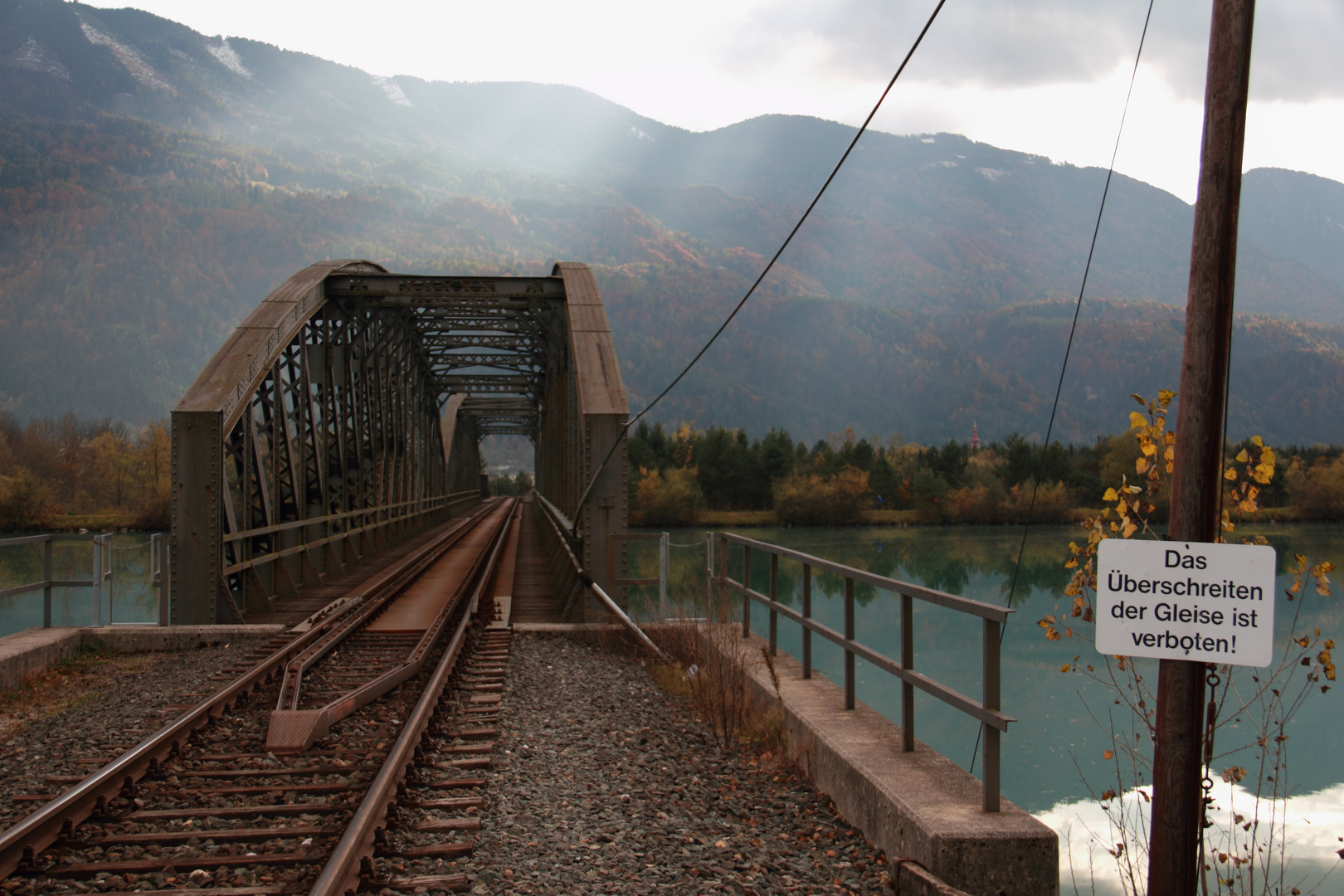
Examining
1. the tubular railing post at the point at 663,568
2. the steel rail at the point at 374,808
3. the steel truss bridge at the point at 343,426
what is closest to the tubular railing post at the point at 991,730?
the steel rail at the point at 374,808

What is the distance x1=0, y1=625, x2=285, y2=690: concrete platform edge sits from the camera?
24.3 ft

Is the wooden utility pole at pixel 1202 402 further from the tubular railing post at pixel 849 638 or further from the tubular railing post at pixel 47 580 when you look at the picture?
the tubular railing post at pixel 47 580

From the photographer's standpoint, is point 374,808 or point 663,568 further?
point 663,568

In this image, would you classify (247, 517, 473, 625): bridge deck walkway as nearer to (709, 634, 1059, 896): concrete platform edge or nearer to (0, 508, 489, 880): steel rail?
(0, 508, 489, 880): steel rail

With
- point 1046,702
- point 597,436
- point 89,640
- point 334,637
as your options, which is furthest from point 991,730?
point 1046,702

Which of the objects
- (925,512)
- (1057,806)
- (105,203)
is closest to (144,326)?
(105,203)

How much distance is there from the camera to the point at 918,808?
382 cm

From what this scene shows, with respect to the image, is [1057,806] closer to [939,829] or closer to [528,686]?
[528,686]

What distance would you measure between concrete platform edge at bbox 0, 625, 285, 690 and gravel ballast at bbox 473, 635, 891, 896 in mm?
4068

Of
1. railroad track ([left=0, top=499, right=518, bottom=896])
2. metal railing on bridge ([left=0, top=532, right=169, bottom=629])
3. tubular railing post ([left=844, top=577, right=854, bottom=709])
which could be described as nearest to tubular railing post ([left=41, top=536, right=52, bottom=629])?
metal railing on bridge ([left=0, top=532, right=169, bottom=629])

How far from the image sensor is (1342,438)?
185 meters

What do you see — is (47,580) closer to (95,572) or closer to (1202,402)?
(95,572)

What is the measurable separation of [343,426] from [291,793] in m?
13.3

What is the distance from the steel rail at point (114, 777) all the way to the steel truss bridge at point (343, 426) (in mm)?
2913
